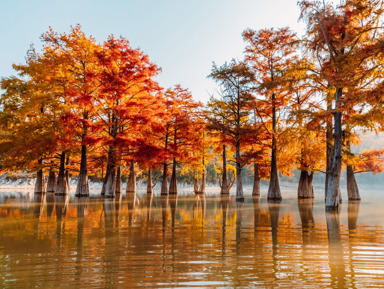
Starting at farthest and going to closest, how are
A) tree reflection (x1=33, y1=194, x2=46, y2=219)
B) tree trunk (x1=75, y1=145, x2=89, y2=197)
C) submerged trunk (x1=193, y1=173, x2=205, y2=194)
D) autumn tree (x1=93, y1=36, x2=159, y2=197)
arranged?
1. submerged trunk (x1=193, y1=173, x2=205, y2=194)
2. tree trunk (x1=75, y1=145, x2=89, y2=197)
3. autumn tree (x1=93, y1=36, x2=159, y2=197)
4. tree reflection (x1=33, y1=194, x2=46, y2=219)

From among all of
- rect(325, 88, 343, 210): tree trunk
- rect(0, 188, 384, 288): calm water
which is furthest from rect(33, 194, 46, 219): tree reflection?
rect(325, 88, 343, 210): tree trunk

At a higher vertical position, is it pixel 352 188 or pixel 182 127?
pixel 182 127

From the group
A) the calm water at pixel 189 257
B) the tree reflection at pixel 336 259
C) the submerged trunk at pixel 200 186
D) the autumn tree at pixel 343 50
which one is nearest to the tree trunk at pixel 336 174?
the autumn tree at pixel 343 50

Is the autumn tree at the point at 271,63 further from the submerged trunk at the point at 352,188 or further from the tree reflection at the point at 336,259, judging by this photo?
the tree reflection at the point at 336,259

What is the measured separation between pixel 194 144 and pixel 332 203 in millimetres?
17768

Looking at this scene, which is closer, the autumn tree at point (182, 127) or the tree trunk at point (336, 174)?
the tree trunk at point (336, 174)

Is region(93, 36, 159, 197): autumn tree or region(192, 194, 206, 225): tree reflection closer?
region(192, 194, 206, 225): tree reflection

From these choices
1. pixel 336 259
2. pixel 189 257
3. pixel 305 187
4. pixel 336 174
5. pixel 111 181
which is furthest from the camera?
pixel 305 187

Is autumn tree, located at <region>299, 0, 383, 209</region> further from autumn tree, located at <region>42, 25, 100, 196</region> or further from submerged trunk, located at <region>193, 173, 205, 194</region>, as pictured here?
submerged trunk, located at <region>193, 173, 205, 194</region>

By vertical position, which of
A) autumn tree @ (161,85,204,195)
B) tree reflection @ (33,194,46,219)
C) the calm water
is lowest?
tree reflection @ (33,194,46,219)

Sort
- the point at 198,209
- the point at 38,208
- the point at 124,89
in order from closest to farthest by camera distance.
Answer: the point at 38,208 < the point at 198,209 < the point at 124,89

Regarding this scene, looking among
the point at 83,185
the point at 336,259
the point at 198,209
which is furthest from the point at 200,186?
the point at 336,259

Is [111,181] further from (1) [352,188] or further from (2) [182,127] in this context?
(1) [352,188]

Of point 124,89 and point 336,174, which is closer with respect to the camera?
point 336,174
